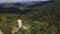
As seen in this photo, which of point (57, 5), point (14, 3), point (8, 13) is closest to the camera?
point (8, 13)

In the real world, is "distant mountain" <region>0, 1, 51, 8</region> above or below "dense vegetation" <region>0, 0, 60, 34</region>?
above

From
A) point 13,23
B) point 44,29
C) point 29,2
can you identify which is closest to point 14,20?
point 13,23

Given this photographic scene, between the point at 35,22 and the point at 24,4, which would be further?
the point at 24,4

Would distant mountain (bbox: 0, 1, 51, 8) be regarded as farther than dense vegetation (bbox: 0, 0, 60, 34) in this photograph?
Yes

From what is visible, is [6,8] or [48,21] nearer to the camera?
[48,21]

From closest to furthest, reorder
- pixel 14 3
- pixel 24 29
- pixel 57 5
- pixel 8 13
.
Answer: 1. pixel 24 29
2. pixel 8 13
3. pixel 57 5
4. pixel 14 3

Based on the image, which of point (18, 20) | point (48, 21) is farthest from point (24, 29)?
point (48, 21)

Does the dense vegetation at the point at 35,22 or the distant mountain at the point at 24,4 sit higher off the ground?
the distant mountain at the point at 24,4

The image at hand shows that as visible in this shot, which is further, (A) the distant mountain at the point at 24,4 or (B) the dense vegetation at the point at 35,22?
(A) the distant mountain at the point at 24,4

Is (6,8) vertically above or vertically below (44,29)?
above

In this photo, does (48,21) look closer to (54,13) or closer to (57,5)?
(54,13)
